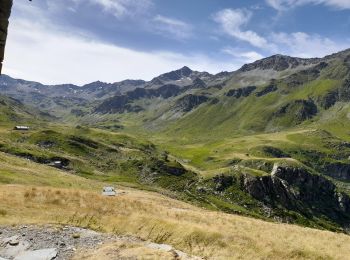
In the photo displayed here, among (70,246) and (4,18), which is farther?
(70,246)

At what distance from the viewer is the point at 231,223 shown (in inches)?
1604

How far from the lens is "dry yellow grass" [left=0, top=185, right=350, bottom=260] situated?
29.7 meters

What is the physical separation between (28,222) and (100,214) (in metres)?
6.44

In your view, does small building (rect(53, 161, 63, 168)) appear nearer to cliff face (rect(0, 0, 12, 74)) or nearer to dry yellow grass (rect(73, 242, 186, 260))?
dry yellow grass (rect(73, 242, 186, 260))

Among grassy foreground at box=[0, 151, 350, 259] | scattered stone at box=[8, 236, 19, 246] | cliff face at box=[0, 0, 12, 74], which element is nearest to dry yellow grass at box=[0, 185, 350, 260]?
grassy foreground at box=[0, 151, 350, 259]

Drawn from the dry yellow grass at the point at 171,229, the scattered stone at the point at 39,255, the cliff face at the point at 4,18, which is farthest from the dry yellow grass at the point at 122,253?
the cliff face at the point at 4,18

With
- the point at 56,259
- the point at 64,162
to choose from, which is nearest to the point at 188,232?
the point at 56,259

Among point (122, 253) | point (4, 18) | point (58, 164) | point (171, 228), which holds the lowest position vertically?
point (58, 164)

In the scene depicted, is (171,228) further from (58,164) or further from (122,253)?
(58,164)

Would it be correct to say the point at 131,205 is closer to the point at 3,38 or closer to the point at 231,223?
the point at 231,223

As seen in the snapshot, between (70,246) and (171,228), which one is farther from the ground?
(171,228)

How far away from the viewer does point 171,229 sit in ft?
103

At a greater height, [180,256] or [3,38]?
[3,38]

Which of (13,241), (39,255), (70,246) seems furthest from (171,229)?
(13,241)
